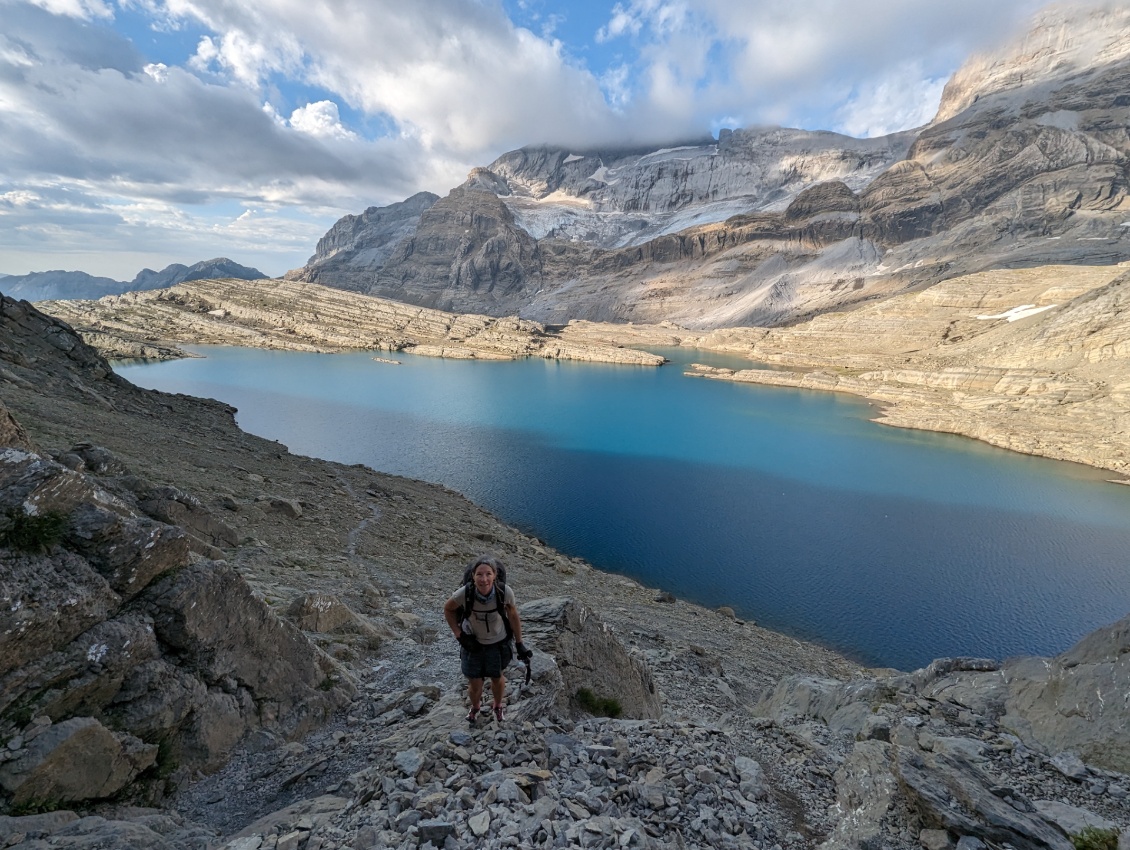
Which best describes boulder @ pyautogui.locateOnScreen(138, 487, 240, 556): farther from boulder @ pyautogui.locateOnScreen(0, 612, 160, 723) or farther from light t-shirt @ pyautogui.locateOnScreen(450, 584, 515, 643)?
light t-shirt @ pyautogui.locateOnScreen(450, 584, 515, 643)

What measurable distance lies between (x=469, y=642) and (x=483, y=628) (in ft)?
0.81

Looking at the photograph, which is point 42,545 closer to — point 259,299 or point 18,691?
point 18,691

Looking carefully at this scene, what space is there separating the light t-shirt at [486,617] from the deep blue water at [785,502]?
21374 mm

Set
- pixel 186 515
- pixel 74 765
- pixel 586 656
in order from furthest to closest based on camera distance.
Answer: pixel 186 515, pixel 586 656, pixel 74 765

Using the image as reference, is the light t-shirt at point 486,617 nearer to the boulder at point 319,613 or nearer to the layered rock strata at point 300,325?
the boulder at point 319,613

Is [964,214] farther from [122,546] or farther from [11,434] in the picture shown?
[11,434]

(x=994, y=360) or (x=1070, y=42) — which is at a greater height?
(x=1070, y=42)

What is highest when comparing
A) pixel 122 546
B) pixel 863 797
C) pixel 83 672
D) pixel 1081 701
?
pixel 122 546

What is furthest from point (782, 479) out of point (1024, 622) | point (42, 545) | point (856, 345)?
point (856, 345)

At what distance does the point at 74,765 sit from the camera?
4656 mm

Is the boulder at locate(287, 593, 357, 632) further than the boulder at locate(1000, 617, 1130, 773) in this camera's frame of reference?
Yes

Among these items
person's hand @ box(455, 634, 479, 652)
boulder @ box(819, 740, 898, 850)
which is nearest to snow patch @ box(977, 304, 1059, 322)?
boulder @ box(819, 740, 898, 850)

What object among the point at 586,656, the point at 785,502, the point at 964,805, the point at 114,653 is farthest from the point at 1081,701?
the point at 785,502

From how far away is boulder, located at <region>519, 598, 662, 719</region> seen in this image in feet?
26.3
